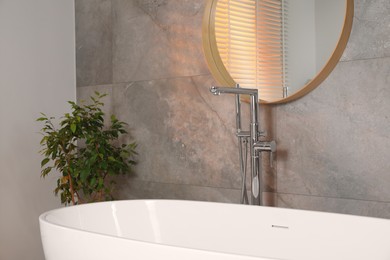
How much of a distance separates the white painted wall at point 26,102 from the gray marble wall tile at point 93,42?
10 centimetres

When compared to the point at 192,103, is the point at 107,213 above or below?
below

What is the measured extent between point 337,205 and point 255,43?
0.87 m

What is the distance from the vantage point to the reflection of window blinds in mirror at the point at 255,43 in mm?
2547

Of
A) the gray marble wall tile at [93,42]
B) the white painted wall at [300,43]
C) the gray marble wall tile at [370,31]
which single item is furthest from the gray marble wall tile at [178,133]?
the gray marble wall tile at [370,31]

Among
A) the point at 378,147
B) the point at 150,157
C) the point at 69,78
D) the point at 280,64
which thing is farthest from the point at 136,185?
the point at 378,147

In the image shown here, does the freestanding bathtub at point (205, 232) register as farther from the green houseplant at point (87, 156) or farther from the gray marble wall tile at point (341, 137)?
the green houseplant at point (87, 156)

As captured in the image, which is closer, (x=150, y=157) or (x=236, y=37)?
(x=236, y=37)

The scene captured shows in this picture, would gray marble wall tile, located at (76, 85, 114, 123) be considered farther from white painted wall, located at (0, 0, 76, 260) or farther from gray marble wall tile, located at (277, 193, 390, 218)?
gray marble wall tile, located at (277, 193, 390, 218)

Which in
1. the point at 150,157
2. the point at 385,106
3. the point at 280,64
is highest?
the point at 280,64

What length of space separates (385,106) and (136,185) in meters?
1.59

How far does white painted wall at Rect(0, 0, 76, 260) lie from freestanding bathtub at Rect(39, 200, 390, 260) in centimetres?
109

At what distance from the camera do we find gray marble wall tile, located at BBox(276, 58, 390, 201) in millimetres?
2225

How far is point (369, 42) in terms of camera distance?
2234 millimetres

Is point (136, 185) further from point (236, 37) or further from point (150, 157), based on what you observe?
point (236, 37)
